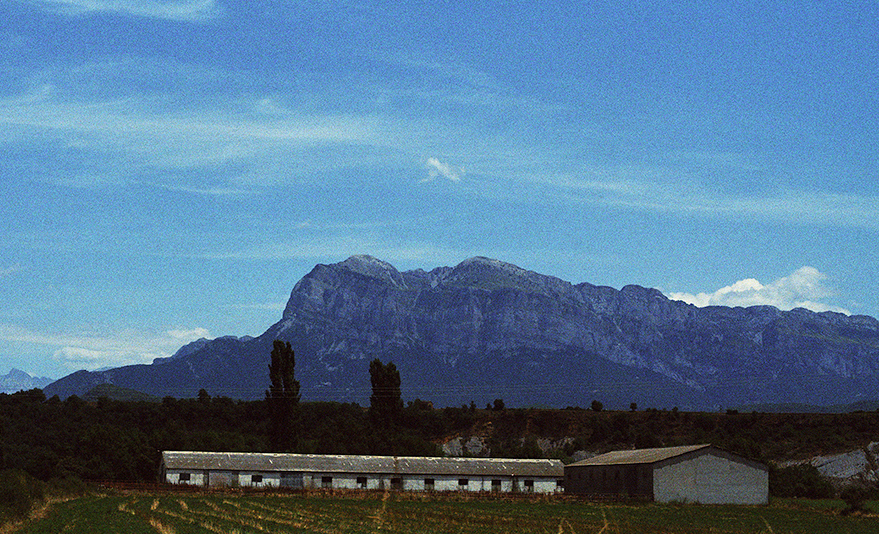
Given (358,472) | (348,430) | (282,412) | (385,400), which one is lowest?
(358,472)

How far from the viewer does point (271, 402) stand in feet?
389

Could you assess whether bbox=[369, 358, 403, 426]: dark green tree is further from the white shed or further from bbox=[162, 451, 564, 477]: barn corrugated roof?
the white shed

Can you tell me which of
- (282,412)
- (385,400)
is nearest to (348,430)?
(385,400)

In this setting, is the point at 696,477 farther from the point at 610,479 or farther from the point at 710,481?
the point at 610,479

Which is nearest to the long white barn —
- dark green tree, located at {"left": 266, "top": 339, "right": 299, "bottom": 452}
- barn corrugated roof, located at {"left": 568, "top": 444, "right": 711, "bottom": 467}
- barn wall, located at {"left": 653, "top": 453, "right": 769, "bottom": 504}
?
barn corrugated roof, located at {"left": 568, "top": 444, "right": 711, "bottom": 467}

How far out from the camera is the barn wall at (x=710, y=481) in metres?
88.5

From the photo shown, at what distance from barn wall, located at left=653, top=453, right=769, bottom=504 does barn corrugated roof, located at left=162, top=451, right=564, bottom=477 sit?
18.2 meters

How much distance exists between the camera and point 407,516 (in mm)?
61125

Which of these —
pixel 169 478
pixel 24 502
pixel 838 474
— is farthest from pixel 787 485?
pixel 24 502

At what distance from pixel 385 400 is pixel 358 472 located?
31.4m

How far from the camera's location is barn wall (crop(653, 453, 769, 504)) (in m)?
88.5

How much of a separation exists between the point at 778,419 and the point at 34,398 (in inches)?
4133

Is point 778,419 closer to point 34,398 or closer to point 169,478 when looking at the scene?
point 169,478

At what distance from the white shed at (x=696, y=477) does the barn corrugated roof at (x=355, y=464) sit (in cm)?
1407
